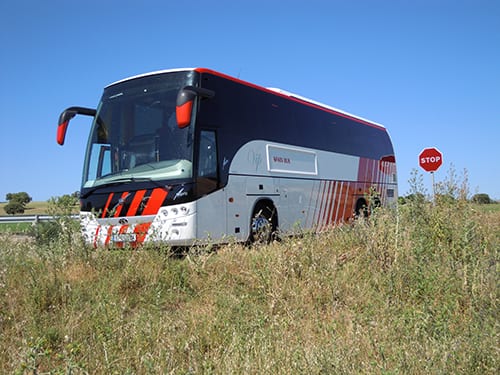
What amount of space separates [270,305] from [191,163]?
3737 mm

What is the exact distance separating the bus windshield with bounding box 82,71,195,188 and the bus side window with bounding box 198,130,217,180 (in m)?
0.25

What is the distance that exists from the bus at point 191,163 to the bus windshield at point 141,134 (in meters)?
0.02

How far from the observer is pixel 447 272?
4.38 m

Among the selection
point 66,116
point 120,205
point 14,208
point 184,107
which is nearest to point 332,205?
point 120,205

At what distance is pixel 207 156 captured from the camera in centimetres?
770

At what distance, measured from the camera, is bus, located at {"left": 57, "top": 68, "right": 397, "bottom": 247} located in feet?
23.6

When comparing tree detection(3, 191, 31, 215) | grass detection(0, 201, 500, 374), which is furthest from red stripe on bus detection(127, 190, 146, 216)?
tree detection(3, 191, 31, 215)

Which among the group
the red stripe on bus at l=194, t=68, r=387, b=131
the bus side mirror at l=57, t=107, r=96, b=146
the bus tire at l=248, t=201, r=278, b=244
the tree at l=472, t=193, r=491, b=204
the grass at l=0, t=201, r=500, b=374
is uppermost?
the red stripe on bus at l=194, t=68, r=387, b=131

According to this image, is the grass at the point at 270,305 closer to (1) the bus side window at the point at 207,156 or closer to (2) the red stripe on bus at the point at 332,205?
(1) the bus side window at the point at 207,156

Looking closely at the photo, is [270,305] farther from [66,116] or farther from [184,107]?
[66,116]

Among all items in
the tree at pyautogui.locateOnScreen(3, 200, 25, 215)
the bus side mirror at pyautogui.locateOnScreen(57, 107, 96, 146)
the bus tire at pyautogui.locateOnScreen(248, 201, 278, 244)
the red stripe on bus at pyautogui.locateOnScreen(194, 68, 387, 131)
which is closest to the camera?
the red stripe on bus at pyautogui.locateOnScreen(194, 68, 387, 131)

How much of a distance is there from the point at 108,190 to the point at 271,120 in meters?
4.12

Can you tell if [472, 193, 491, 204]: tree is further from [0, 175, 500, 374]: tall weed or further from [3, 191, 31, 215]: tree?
[3, 191, 31, 215]: tree

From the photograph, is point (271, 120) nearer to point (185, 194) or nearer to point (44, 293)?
point (185, 194)
